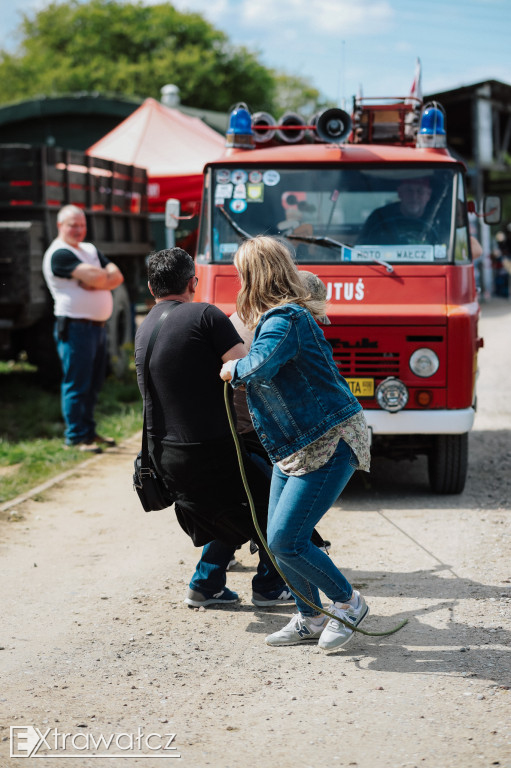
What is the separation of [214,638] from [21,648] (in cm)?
90

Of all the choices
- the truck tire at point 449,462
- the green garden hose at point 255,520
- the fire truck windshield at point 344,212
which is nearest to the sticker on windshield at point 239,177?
the fire truck windshield at point 344,212

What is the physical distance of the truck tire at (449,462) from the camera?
7109 mm

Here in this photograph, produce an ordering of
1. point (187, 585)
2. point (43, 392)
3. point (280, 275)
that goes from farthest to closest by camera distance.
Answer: point (43, 392)
point (187, 585)
point (280, 275)

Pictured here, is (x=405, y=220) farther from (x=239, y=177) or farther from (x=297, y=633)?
(x=297, y=633)

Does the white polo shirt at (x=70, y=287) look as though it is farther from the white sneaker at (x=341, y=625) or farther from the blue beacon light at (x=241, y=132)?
the white sneaker at (x=341, y=625)

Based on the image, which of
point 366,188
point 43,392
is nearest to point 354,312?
point 366,188

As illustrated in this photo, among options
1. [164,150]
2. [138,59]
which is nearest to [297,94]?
[138,59]

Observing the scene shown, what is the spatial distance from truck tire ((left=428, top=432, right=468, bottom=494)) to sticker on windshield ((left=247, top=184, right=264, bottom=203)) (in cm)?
220

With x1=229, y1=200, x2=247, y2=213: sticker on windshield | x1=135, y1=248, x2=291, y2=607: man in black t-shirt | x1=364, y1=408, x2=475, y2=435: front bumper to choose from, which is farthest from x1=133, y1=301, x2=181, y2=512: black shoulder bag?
x1=229, y1=200, x2=247, y2=213: sticker on windshield

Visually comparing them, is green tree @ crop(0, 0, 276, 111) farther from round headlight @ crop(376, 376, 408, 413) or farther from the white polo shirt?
round headlight @ crop(376, 376, 408, 413)

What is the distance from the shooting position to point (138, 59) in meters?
47.3

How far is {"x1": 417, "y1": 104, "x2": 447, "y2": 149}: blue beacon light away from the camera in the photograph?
7660 mm

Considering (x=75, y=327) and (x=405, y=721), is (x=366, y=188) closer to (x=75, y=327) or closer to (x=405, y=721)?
(x=75, y=327)

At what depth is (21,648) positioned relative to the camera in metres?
4.64
